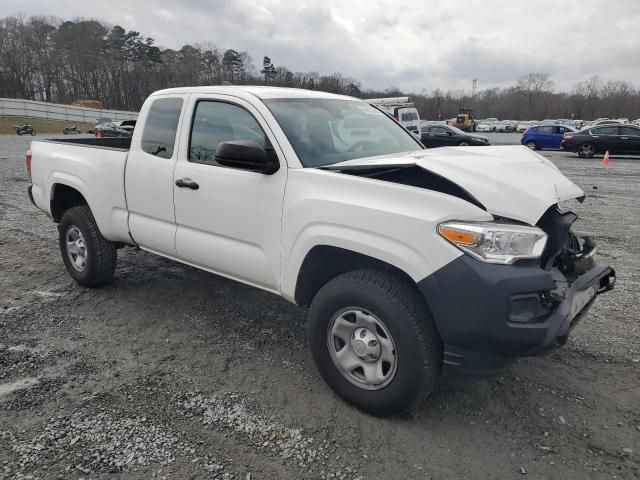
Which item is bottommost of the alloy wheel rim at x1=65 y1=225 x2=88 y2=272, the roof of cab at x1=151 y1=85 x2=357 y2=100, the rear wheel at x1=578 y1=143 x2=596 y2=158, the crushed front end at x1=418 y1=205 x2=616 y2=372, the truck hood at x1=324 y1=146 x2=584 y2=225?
the alloy wheel rim at x1=65 y1=225 x2=88 y2=272

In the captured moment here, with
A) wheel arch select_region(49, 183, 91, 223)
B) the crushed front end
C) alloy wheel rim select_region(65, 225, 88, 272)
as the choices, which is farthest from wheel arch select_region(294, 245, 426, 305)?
wheel arch select_region(49, 183, 91, 223)

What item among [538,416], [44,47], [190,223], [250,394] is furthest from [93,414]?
[44,47]

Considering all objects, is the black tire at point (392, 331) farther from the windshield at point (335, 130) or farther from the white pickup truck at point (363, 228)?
the windshield at point (335, 130)

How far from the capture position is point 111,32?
84.6 meters

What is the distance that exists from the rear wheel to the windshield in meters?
20.7

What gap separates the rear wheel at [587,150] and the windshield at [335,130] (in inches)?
816

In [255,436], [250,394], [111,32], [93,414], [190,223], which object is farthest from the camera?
[111,32]

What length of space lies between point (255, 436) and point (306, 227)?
4.11 feet

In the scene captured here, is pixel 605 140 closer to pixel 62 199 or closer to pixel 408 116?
pixel 408 116

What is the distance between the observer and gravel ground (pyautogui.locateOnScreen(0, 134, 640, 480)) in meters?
2.46

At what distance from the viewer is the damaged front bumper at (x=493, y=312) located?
7.61 ft

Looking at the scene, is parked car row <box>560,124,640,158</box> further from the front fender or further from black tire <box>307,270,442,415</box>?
black tire <box>307,270,442,415</box>

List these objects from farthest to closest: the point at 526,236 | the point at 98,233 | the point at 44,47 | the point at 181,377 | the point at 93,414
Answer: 1. the point at 44,47
2. the point at 98,233
3. the point at 181,377
4. the point at 93,414
5. the point at 526,236

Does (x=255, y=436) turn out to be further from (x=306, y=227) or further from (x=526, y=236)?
(x=526, y=236)
